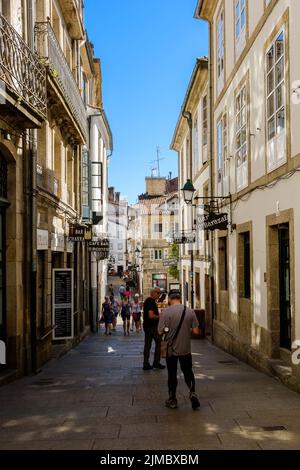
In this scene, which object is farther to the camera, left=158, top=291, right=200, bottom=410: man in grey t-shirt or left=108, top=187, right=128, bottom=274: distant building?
left=108, top=187, right=128, bottom=274: distant building

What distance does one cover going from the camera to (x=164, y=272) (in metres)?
50.1

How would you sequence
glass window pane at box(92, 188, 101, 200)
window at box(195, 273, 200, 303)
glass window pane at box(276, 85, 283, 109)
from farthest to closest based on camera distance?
glass window pane at box(92, 188, 101, 200), window at box(195, 273, 200, 303), glass window pane at box(276, 85, 283, 109)

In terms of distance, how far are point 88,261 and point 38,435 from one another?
17.0 metres

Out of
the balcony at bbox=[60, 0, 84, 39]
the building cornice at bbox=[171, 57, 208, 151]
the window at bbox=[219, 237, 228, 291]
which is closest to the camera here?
the balcony at bbox=[60, 0, 84, 39]

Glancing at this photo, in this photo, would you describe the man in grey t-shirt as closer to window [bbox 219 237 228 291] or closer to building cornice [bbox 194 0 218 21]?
window [bbox 219 237 228 291]

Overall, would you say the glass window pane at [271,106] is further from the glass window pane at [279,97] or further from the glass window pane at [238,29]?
the glass window pane at [238,29]

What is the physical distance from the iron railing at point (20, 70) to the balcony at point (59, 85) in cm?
117

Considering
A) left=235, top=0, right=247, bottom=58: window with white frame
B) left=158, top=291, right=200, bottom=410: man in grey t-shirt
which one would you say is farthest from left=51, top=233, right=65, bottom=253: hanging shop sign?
left=158, top=291, right=200, bottom=410: man in grey t-shirt

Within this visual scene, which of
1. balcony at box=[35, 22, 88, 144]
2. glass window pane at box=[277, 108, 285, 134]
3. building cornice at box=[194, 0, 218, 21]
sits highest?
building cornice at box=[194, 0, 218, 21]

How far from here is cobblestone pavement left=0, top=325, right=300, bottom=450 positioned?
5.32 meters

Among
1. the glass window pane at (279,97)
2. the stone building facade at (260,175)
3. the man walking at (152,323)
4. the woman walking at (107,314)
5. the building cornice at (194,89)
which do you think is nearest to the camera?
the stone building facade at (260,175)

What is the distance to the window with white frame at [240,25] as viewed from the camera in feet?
41.6

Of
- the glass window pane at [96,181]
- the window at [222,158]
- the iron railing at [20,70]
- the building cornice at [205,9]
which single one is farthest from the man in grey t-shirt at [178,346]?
the glass window pane at [96,181]

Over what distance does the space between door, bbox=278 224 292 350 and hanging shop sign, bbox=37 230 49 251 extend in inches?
198
